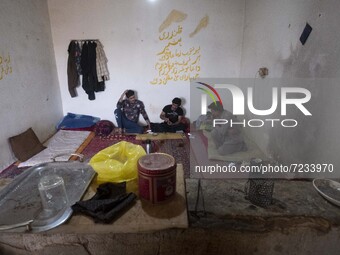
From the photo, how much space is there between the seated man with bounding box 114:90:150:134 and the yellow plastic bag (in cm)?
282

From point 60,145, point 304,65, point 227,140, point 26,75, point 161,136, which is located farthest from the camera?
point 161,136

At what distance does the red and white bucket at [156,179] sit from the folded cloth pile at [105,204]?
72 mm

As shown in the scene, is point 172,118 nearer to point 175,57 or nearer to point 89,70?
point 175,57

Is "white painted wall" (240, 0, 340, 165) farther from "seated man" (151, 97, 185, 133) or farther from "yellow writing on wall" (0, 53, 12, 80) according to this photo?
"yellow writing on wall" (0, 53, 12, 80)

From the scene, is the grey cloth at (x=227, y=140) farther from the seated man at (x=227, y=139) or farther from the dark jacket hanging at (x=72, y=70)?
the dark jacket hanging at (x=72, y=70)

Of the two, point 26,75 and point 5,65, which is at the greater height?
point 5,65

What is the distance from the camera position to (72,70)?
3891 mm

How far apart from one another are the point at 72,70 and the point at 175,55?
1.79 m

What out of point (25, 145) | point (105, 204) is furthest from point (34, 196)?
point (25, 145)

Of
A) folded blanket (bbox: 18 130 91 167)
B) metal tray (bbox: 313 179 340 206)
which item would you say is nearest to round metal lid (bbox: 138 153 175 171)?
metal tray (bbox: 313 179 340 206)

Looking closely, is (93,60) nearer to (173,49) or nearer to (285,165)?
(173,49)

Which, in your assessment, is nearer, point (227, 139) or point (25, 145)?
point (227, 139)

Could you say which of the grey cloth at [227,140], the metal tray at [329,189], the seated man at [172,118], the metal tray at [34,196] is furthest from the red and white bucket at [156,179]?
the seated man at [172,118]

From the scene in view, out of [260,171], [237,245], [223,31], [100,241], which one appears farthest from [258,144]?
[100,241]
